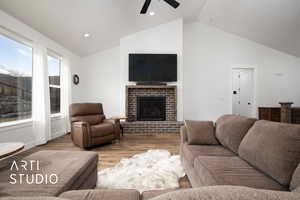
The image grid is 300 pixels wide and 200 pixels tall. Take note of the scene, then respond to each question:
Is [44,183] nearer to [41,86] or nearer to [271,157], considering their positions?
[271,157]

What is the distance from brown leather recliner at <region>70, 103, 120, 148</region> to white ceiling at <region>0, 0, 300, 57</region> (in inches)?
72.4

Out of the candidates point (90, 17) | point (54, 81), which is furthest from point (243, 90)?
point (54, 81)

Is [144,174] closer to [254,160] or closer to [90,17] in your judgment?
[254,160]

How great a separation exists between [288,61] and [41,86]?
7.67 metres

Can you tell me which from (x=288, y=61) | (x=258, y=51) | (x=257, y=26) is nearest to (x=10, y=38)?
(x=257, y=26)

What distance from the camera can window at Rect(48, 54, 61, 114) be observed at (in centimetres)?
368

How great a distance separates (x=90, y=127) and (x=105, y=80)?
2.65 metres

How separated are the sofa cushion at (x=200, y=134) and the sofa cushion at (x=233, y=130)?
0.29 feet

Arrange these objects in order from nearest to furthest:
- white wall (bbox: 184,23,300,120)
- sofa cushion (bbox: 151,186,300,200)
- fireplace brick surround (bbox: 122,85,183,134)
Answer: sofa cushion (bbox: 151,186,300,200), fireplace brick surround (bbox: 122,85,183,134), white wall (bbox: 184,23,300,120)

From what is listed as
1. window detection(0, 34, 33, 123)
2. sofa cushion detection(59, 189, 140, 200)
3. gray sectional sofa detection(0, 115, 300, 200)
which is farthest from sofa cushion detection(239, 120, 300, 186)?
window detection(0, 34, 33, 123)

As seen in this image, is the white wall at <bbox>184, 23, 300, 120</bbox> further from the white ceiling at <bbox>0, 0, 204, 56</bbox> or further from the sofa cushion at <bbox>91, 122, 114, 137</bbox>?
the sofa cushion at <bbox>91, 122, 114, 137</bbox>

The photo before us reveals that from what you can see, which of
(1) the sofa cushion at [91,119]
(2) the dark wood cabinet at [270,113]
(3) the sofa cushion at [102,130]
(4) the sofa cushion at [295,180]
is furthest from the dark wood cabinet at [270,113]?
(1) the sofa cushion at [91,119]

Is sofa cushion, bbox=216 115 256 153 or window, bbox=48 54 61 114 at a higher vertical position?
window, bbox=48 54 61 114

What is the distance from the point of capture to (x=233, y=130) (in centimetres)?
163
